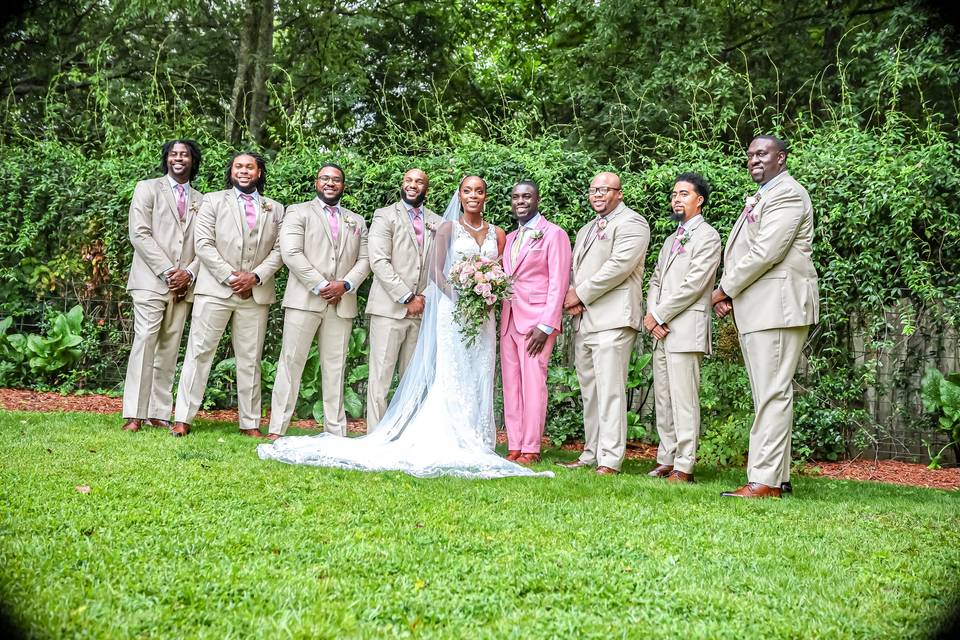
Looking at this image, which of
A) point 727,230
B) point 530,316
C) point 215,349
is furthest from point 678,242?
point 215,349

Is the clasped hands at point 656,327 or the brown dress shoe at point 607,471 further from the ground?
the clasped hands at point 656,327

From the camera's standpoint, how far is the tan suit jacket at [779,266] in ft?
17.9

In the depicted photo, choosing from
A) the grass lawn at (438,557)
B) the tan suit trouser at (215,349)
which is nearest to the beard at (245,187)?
the tan suit trouser at (215,349)

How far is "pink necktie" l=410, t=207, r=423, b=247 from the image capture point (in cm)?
765

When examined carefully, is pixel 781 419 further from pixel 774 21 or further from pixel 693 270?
pixel 774 21

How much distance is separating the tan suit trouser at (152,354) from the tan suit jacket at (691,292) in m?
4.43

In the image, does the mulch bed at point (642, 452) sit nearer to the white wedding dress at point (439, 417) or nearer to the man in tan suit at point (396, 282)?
the man in tan suit at point (396, 282)

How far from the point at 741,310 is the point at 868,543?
1.99 meters

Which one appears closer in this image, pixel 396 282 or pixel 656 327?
pixel 656 327

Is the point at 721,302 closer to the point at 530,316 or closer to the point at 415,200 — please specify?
the point at 530,316

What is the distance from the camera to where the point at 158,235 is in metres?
7.56

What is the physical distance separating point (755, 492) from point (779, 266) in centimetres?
153

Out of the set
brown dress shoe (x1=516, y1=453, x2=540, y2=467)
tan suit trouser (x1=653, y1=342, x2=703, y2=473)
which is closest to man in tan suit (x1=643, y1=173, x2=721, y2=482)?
tan suit trouser (x1=653, y1=342, x2=703, y2=473)

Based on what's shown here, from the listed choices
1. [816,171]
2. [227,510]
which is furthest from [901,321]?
[227,510]
